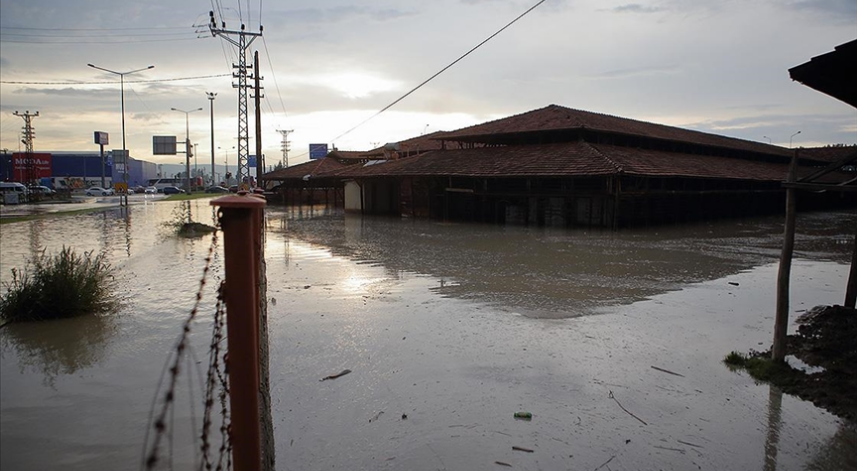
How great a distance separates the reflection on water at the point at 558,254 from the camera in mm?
11148

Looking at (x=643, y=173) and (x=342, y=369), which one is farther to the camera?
(x=643, y=173)

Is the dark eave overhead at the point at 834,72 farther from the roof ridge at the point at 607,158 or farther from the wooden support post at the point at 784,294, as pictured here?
the roof ridge at the point at 607,158

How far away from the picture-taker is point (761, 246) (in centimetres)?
1891

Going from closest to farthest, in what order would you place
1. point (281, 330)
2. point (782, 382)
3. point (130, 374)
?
point (782, 382) < point (130, 374) < point (281, 330)

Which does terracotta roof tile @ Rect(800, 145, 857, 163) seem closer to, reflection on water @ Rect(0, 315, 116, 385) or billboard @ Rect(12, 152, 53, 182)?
reflection on water @ Rect(0, 315, 116, 385)

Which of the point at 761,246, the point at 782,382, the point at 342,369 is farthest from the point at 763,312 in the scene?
the point at 761,246

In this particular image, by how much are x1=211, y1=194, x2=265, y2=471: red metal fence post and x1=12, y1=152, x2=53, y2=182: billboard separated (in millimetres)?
53930

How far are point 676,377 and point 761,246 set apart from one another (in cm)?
1513

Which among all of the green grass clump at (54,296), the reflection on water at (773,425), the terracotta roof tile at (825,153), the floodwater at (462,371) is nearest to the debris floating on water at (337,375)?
the floodwater at (462,371)

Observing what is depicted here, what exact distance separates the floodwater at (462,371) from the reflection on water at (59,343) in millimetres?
39

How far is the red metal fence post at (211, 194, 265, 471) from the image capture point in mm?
2154

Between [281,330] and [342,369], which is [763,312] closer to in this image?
[342,369]

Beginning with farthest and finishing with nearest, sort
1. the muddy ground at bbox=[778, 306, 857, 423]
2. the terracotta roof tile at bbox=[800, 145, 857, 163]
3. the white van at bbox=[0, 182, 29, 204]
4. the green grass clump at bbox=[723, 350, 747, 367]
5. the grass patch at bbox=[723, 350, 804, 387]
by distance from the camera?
the terracotta roof tile at bbox=[800, 145, 857, 163] < the white van at bbox=[0, 182, 29, 204] < the green grass clump at bbox=[723, 350, 747, 367] < the grass patch at bbox=[723, 350, 804, 387] < the muddy ground at bbox=[778, 306, 857, 423]

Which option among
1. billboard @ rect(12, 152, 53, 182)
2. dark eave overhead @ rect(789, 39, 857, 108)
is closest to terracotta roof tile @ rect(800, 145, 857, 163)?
dark eave overhead @ rect(789, 39, 857, 108)
